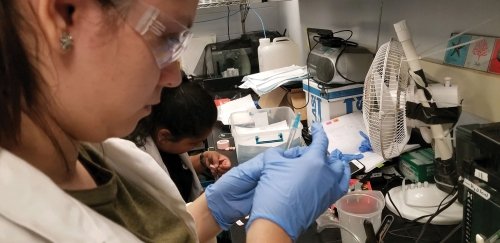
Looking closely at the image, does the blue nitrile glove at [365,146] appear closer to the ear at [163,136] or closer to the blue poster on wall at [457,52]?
the blue poster on wall at [457,52]

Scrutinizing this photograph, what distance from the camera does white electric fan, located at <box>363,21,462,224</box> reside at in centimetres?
106

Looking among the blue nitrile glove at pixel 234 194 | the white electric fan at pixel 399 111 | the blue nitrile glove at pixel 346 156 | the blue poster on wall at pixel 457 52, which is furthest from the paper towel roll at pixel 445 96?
the blue nitrile glove at pixel 234 194

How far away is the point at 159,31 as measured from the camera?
0.49m

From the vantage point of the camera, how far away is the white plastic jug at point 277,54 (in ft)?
8.43

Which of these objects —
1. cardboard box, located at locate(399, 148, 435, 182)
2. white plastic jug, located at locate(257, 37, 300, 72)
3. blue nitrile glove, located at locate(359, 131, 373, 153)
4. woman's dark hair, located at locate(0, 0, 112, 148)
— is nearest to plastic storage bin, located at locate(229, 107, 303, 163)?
blue nitrile glove, located at locate(359, 131, 373, 153)

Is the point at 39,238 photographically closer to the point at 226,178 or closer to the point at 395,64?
the point at 226,178

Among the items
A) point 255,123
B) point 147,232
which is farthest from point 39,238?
point 255,123

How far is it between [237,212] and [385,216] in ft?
1.42

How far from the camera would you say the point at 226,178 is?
110 cm

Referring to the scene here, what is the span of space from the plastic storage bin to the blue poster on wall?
60 centimetres

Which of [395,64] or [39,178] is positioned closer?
[39,178]

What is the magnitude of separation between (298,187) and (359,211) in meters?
0.31

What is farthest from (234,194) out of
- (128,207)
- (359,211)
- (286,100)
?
(286,100)

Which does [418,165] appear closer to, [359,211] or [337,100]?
[359,211]
